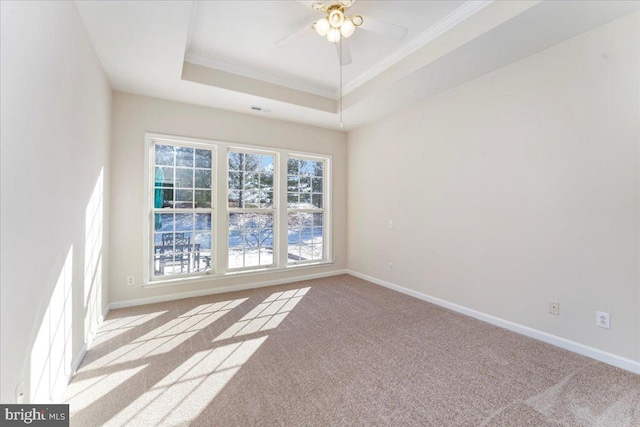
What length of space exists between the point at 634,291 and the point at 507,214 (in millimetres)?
1063

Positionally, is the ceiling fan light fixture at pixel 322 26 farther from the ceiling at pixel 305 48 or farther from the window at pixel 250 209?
the window at pixel 250 209

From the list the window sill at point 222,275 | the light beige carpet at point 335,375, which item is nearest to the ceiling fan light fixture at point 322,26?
the light beige carpet at point 335,375

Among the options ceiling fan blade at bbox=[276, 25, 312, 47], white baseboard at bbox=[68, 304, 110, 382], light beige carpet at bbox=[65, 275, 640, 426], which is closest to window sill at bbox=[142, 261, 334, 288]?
light beige carpet at bbox=[65, 275, 640, 426]

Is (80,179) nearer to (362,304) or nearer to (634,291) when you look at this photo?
(362,304)

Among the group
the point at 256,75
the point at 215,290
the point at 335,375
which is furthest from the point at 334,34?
the point at 215,290

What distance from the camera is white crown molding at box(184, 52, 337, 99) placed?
3234 mm

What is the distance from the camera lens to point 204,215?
4.08 metres

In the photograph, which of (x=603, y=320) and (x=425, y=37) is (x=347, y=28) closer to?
(x=425, y=37)

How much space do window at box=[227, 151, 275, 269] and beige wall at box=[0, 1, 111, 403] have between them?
6.44ft

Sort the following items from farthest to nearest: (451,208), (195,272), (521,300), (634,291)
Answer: (195,272)
(451,208)
(521,300)
(634,291)

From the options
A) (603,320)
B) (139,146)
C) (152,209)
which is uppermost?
(139,146)

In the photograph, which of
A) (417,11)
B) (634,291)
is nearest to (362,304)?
(634,291)
